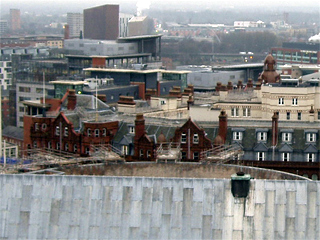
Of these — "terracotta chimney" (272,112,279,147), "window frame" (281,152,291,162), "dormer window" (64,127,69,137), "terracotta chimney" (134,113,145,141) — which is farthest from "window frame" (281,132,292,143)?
"dormer window" (64,127,69,137)

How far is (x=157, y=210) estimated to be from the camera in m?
52.1

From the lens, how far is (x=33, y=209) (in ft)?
173

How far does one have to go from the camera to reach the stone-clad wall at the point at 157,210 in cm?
5169

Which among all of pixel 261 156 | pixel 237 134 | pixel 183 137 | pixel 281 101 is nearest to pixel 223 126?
pixel 237 134

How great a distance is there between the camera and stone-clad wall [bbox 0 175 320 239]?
51688 millimetres

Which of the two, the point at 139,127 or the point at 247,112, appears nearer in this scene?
the point at 139,127

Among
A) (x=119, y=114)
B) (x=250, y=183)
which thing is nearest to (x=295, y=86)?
(x=119, y=114)

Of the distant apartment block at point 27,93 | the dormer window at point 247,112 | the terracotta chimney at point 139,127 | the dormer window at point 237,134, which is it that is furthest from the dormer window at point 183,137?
the distant apartment block at point 27,93

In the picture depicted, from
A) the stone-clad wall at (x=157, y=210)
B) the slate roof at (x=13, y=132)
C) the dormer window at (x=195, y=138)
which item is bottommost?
the slate roof at (x=13, y=132)

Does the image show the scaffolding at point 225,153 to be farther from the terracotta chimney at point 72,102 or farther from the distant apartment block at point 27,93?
the distant apartment block at point 27,93

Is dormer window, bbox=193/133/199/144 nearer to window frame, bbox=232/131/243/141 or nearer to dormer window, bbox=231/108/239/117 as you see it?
window frame, bbox=232/131/243/141

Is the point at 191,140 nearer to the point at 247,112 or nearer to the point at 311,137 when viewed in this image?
the point at 311,137

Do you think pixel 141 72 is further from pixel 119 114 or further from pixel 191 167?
pixel 191 167

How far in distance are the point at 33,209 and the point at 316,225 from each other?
13156mm
